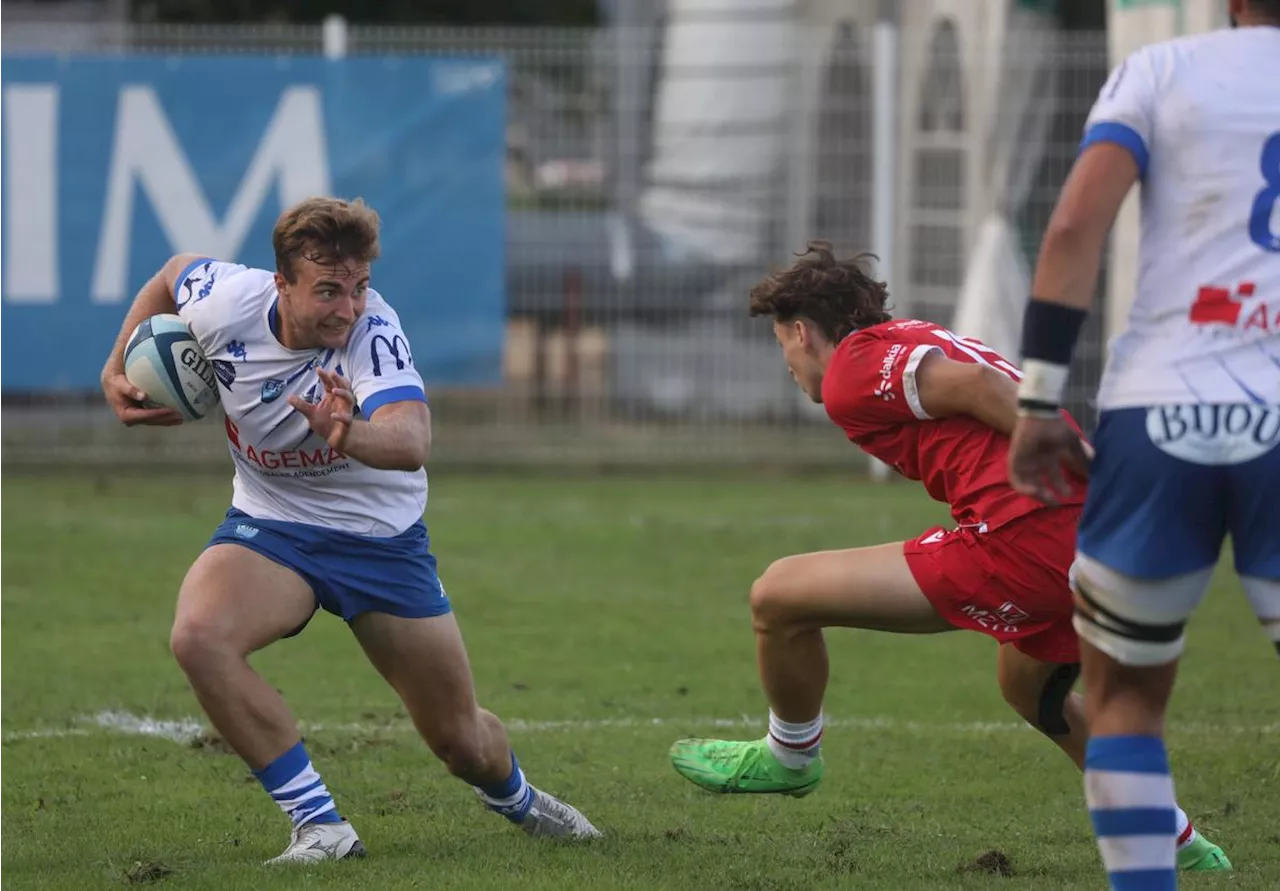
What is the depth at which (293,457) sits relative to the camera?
5.42 m

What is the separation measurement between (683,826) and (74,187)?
9.25 meters

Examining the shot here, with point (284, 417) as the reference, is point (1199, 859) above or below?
below

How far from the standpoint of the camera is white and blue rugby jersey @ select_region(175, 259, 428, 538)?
536cm

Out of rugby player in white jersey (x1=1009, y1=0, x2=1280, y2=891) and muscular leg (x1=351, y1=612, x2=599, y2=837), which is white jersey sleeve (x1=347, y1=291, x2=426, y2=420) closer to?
muscular leg (x1=351, y1=612, x2=599, y2=837)

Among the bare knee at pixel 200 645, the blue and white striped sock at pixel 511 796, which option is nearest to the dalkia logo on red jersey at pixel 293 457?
the bare knee at pixel 200 645

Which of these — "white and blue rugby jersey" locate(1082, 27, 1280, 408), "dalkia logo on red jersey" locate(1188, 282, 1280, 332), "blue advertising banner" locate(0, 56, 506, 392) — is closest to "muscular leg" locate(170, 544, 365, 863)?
"white and blue rugby jersey" locate(1082, 27, 1280, 408)

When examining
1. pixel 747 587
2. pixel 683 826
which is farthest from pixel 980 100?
pixel 683 826

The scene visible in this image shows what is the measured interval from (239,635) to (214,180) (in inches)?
347

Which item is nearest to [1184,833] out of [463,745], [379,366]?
[463,745]

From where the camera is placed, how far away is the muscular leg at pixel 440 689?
531 centimetres

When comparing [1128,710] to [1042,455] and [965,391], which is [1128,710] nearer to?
[1042,455]

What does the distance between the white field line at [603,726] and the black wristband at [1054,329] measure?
3343 mm

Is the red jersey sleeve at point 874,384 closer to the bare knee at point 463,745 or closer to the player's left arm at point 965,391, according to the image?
the player's left arm at point 965,391

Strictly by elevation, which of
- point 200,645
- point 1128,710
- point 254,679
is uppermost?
point 1128,710
